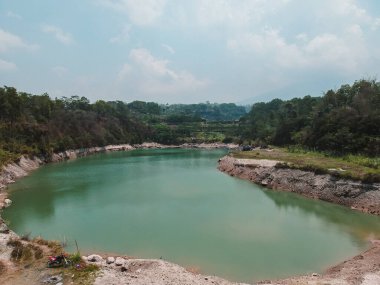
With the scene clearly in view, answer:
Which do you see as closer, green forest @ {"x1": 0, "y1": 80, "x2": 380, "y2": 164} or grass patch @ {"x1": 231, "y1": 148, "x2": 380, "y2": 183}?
grass patch @ {"x1": 231, "y1": 148, "x2": 380, "y2": 183}

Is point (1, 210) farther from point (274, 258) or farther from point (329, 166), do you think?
point (329, 166)

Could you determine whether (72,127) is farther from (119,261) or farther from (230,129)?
(119,261)

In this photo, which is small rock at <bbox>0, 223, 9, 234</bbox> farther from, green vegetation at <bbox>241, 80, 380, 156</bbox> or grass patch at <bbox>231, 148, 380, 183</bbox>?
green vegetation at <bbox>241, 80, 380, 156</bbox>

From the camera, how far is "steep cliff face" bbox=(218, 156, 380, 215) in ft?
117

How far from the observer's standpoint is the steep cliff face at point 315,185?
117 feet

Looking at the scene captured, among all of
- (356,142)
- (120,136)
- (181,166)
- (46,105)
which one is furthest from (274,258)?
(120,136)

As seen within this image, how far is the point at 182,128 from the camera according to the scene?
470 feet

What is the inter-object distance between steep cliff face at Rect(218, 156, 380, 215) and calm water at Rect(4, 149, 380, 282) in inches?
55.7

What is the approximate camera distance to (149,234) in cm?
2838

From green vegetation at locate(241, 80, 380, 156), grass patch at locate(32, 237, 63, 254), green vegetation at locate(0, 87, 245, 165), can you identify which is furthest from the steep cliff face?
green vegetation at locate(0, 87, 245, 165)

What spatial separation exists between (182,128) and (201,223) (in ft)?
369

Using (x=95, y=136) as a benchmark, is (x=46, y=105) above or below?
above

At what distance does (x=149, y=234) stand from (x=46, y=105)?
247 feet

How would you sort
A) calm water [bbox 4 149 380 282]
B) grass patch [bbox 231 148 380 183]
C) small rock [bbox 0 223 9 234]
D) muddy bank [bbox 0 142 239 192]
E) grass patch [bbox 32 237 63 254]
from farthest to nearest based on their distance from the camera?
muddy bank [bbox 0 142 239 192], grass patch [bbox 231 148 380 183], small rock [bbox 0 223 9 234], calm water [bbox 4 149 380 282], grass patch [bbox 32 237 63 254]
